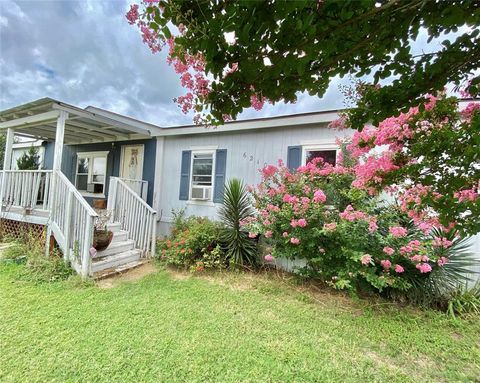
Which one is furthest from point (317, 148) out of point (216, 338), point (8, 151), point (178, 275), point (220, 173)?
point (8, 151)

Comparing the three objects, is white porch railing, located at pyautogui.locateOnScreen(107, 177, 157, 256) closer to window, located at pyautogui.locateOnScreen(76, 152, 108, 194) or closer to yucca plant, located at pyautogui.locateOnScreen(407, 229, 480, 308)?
window, located at pyautogui.locateOnScreen(76, 152, 108, 194)

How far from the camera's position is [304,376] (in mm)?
2260

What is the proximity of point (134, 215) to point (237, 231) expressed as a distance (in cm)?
258

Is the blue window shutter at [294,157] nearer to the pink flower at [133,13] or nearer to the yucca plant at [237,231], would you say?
the yucca plant at [237,231]

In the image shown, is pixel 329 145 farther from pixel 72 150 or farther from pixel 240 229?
pixel 72 150

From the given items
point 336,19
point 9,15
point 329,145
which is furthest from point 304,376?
point 9,15

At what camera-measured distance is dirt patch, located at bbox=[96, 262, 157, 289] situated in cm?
434

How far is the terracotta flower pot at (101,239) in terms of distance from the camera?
4.85 meters

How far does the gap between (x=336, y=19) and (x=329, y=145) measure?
15.1ft

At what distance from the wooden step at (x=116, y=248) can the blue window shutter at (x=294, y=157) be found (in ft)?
13.3

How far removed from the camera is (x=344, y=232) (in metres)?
3.83

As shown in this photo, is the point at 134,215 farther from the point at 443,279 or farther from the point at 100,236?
the point at 443,279

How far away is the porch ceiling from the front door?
366mm

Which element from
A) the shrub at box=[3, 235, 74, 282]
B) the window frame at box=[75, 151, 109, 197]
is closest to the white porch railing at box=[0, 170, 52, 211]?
the shrub at box=[3, 235, 74, 282]
